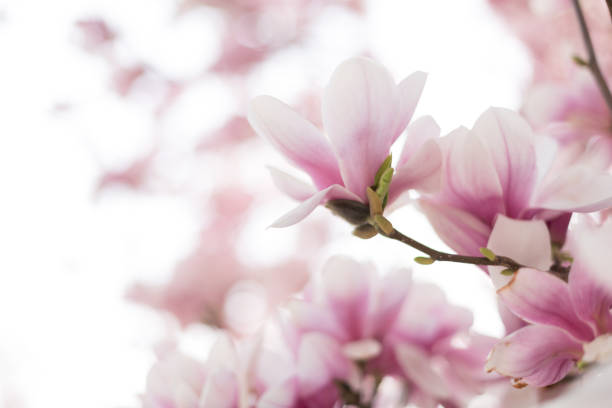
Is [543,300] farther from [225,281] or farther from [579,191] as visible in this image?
[225,281]

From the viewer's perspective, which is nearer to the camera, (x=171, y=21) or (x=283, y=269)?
(x=171, y=21)

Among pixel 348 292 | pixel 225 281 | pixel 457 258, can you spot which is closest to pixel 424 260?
pixel 457 258

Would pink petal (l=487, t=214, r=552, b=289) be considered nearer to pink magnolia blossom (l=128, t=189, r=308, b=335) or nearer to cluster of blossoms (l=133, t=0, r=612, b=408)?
cluster of blossoms (l=133, t=0, r=612, b=408)

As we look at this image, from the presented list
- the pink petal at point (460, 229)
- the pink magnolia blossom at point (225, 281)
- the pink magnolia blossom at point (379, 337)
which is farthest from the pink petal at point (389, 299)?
the pink magnolia blossom at point (225, 281)

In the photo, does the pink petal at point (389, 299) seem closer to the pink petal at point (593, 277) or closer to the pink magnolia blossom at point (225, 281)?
the pink petal at point (593, 277)

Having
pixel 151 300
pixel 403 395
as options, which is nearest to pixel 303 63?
pixel 151 300

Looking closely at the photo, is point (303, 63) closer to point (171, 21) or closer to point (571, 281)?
point (171, 21)

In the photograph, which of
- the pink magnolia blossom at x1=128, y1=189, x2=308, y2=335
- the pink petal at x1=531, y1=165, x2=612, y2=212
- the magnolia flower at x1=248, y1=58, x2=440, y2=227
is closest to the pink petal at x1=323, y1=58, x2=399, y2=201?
the magnolia flower at x1=248, y1=58, x2=440, y2=227
